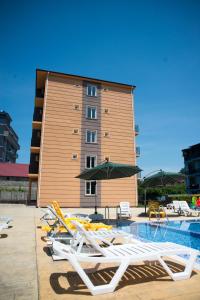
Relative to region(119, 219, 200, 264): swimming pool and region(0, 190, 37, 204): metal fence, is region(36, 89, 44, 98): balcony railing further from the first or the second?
region(119, 219, 200, 264): swimming pool

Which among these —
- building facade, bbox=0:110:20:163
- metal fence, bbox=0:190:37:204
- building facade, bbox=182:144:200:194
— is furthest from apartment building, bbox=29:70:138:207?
building facade, bbox=0:110:20:163

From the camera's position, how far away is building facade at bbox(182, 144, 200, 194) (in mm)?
53706

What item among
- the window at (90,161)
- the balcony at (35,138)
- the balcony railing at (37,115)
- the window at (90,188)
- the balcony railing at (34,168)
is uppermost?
the balcony railing at (37,115)

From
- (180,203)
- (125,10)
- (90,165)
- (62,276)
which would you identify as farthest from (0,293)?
(90,165)

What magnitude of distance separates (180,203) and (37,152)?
1582 centimetres

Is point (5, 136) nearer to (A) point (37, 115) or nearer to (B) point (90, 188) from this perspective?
(A) point (37, 115)

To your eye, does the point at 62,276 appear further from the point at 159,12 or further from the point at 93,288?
the point at 159,12

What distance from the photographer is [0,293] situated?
9.27 feet

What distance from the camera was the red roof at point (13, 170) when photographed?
4317 centimetres

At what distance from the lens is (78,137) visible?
2280 centimetres

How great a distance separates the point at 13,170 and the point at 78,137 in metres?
27.9

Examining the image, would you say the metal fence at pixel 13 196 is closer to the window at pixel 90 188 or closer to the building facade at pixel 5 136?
the window at pixel 90 188

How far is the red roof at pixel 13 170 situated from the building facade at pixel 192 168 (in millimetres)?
40609

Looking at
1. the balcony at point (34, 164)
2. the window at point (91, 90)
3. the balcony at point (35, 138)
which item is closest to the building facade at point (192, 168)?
the window at point (91, 90)
